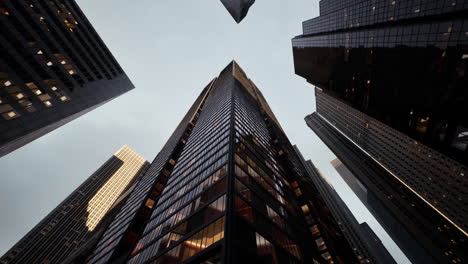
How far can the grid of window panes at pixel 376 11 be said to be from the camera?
36375mm

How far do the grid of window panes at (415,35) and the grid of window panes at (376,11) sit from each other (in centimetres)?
353

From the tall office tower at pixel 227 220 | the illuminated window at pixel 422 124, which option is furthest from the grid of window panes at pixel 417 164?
the tall office tower at pixel 227 220

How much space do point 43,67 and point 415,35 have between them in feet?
218

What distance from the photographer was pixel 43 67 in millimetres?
36938

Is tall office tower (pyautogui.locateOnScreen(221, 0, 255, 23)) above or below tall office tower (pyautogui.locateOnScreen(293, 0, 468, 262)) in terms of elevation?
below

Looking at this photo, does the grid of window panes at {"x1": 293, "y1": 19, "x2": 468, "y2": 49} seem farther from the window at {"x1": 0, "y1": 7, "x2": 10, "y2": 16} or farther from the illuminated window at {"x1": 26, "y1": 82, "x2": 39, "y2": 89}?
the window at {"x1": 0, "y1": 7, "x2": 10, "y2": 16}

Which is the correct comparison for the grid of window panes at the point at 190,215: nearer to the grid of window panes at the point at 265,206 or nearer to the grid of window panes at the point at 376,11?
the grid of window panes at the point at 265,206

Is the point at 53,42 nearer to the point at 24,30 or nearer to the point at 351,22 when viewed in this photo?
the point at 24,30

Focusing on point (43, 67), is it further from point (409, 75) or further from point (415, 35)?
point (409, 75)

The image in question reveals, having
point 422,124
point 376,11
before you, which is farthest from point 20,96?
point 376,11

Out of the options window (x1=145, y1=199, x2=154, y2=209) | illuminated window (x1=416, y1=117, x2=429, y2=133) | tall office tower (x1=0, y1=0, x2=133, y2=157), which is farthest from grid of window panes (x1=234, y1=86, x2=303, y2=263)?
tall office tower (x1=0, y1=0, x2=133, y2=157)

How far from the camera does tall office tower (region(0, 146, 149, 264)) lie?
95125 mm

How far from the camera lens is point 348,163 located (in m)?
137

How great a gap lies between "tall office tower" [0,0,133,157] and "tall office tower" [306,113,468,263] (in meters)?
128
